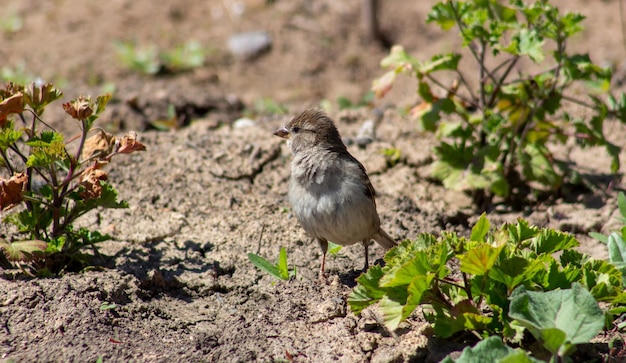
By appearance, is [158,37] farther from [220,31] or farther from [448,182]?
[448,182]

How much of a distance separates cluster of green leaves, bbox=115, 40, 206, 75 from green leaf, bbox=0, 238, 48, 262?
4.65 metres

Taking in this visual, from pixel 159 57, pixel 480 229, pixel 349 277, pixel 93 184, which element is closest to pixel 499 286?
pixel 480 229

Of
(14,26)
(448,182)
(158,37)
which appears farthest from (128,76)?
(448,182)

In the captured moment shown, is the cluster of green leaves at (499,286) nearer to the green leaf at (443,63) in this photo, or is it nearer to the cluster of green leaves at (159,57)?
the green leaf at (443,63)

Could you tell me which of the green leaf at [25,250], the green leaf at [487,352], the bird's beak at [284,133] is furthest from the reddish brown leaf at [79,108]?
the green leaf at [487,352]

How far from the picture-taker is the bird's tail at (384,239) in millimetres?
5162

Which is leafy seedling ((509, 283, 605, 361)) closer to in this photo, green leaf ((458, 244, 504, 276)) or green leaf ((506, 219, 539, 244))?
green leaf ((458, 244, 504, 276))

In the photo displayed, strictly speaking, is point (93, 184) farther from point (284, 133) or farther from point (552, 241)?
point (552, 241)

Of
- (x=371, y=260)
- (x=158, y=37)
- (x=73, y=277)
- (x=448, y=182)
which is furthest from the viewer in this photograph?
(x=158, y=37)

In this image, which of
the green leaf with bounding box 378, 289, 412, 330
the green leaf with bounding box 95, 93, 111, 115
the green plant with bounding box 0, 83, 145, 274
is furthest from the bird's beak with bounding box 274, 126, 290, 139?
the green leaf with bounding box 378, 289, 412, 330

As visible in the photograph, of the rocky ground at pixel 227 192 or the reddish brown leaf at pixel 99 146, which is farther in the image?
the reddish brown leaf at pixel 99 146

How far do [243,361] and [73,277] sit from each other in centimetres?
125

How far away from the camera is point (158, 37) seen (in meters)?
9.27

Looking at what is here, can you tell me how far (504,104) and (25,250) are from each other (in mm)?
3749
